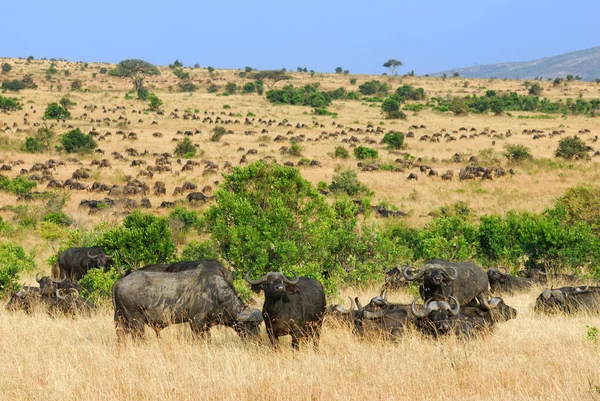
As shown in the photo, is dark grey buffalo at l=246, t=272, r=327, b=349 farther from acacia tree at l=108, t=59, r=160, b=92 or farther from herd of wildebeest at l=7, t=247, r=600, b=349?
acacia tree at l=108, t=59, r=160, b=92

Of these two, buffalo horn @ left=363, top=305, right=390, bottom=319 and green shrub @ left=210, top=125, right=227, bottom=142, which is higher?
buffalo horn @ left=363, top=305, right=390, bottom=319

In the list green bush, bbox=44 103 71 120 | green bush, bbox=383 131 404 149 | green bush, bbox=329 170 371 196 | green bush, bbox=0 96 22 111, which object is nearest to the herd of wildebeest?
green bush, bbox=329 170 371 196

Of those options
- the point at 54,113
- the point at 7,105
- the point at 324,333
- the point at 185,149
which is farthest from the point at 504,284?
the point at 7,105

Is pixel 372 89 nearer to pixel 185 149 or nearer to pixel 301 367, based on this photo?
pixel 185 149

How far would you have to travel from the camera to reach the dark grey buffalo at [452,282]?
9219mm

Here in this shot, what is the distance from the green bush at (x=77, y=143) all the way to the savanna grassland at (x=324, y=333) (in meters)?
0.86

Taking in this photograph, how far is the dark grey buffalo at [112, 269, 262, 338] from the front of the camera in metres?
7.97

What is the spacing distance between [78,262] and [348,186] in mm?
14824

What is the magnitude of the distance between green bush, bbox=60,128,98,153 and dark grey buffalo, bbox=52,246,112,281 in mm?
25356

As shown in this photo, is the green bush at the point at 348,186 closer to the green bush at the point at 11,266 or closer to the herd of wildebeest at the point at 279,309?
the green bush at the point at 11,266

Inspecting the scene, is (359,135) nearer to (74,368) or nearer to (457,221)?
(457,221)

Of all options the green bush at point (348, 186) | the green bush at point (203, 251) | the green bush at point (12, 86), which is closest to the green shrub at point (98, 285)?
the green bush at point (203, 251)

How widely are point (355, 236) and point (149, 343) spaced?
6787 mm

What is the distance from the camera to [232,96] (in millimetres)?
79062
